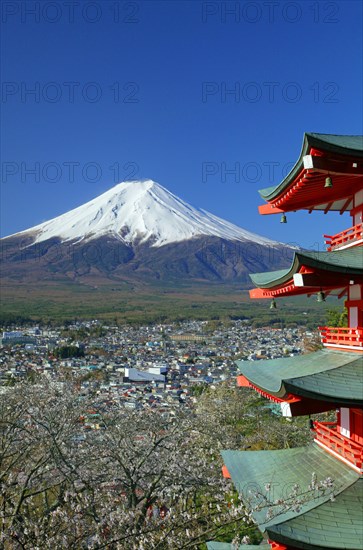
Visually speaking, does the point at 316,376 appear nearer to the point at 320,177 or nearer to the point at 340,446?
the point at 340,446

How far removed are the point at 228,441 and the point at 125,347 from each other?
53010 mm

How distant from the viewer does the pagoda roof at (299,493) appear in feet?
16.6

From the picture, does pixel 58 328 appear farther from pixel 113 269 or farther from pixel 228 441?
pixel 228 441

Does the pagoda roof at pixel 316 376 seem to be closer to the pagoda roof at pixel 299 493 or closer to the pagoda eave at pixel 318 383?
the pagoda eave at pixel 318 383

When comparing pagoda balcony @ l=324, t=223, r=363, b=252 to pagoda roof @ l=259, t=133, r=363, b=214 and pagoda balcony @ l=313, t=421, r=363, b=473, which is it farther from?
pagoda balcony @ l=313, t=421, r=363, b=473

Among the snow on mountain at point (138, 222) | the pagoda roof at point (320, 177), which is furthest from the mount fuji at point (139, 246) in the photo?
the pagoda roof at point (320, 177)

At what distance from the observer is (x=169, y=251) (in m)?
145

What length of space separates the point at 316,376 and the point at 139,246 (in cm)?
14487

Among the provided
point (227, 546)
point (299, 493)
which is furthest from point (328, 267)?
point (227, 546)

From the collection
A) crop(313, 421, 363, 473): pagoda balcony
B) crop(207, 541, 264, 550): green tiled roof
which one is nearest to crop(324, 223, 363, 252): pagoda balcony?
crop(313, 421, 363, 473): pagoda balcony

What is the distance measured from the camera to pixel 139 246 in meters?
150

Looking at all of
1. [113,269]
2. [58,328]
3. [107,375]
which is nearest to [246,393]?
[107,375]

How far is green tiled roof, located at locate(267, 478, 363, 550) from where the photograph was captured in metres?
4.90

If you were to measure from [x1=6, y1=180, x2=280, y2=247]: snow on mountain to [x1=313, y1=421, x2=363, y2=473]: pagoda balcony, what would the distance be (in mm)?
136027
